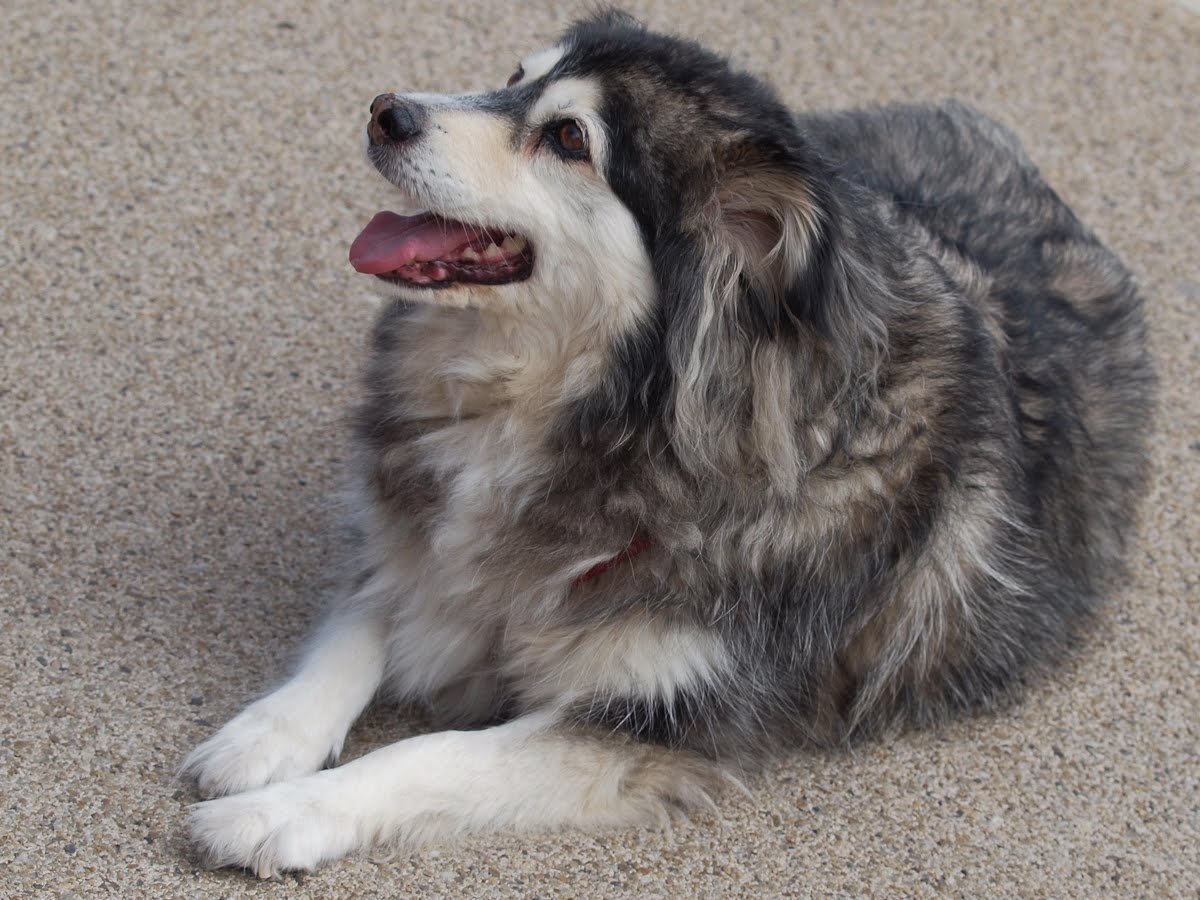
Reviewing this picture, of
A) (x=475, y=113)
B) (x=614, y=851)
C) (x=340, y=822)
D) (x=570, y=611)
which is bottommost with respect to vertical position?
(x=614, y=851)

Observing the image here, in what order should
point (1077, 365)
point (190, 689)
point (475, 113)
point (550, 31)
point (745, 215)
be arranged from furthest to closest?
point (550, 31), point (1077, 365), point (190, 689), point (475, 113), point (745, 215)

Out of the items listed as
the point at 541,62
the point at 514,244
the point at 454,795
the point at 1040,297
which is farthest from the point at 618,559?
the point at 1040,297

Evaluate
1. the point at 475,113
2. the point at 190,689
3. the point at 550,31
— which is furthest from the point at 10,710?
the point at 550,31

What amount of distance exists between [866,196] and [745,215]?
467mm

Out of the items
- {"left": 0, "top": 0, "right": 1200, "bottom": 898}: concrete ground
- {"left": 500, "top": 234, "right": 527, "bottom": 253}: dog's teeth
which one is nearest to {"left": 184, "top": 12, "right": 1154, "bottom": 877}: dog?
{"left": 500, "top": 234, "right": 527, "bottom": 253}: dog's teeth

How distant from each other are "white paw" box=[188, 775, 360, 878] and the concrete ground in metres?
0.05

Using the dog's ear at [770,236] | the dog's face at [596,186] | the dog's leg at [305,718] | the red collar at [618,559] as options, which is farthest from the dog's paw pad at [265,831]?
the dog's ear at [770,236]

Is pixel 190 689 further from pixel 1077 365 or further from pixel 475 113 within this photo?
pixel 1077 365

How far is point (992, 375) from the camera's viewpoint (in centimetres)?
331

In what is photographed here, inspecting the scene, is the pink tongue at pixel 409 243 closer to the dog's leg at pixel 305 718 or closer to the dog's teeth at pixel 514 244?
the dog's teeth at pixel 514 244

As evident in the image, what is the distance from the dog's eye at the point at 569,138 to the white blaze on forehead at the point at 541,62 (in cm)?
26

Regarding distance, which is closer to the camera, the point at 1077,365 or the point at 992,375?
the point at 992,375

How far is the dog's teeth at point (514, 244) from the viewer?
2998 millimetres

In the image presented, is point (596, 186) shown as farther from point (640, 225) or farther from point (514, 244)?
point (514, 244)
